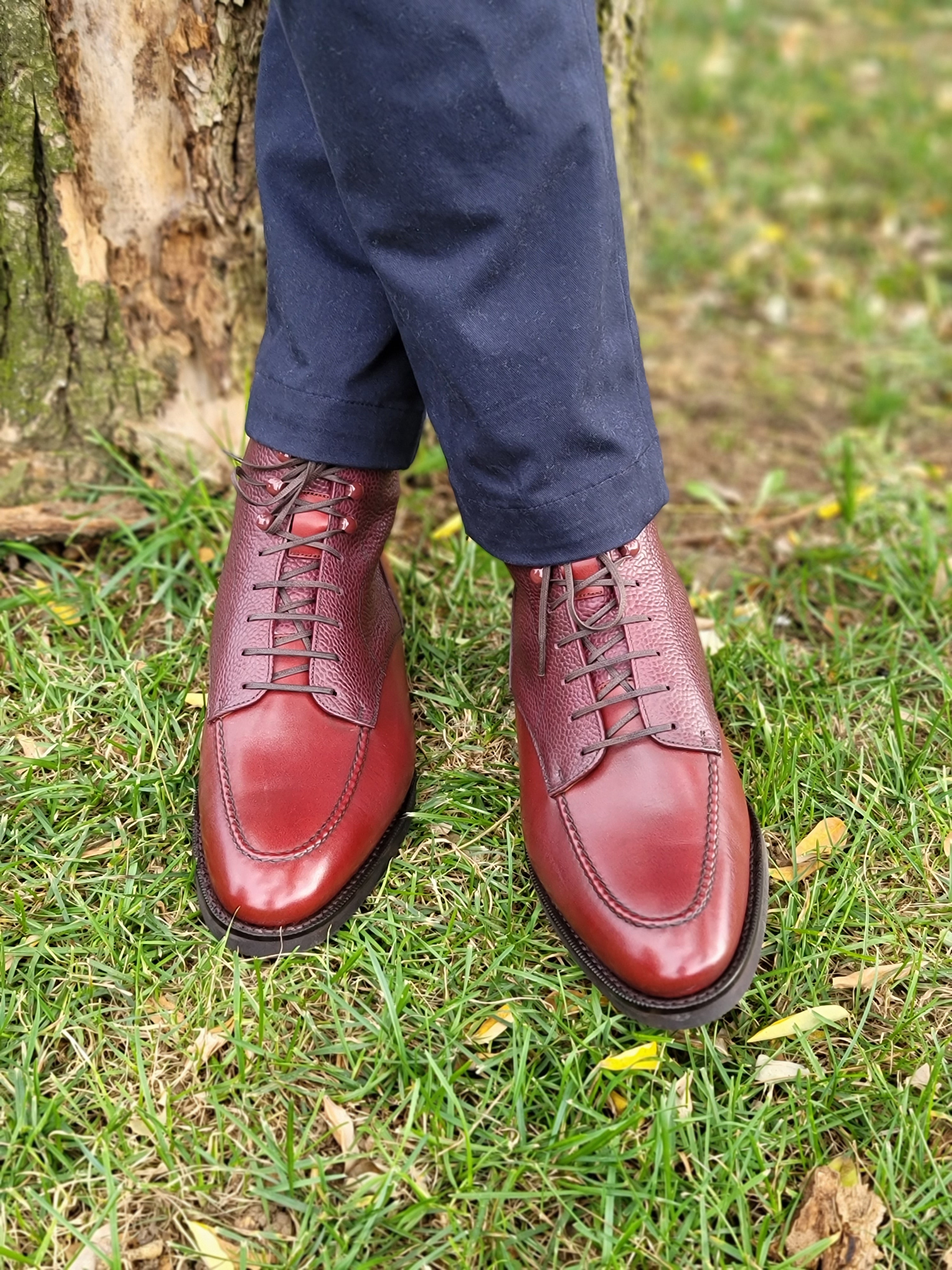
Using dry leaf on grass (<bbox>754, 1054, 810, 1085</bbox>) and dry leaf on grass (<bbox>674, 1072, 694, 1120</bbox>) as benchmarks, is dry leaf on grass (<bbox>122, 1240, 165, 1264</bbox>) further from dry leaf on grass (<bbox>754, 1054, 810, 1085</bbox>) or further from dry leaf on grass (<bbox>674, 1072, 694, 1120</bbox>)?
dry leaf on grass (<bbox>754, 1054, 810, 1085</bbox>)

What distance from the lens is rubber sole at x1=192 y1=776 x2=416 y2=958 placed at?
1358mm

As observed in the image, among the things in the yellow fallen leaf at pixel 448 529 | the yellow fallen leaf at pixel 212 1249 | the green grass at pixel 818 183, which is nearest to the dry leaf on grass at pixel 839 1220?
the yellow fallen leaf at pixel 212 1249

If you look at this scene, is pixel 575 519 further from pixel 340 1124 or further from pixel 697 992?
pixel 340 1124

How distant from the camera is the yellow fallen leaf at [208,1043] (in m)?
1.28

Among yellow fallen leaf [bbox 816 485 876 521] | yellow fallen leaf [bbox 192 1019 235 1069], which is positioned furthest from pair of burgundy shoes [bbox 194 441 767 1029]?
yellow fallen leaf [bbox 816 485 876 521]

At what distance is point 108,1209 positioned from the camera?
1.15 meters

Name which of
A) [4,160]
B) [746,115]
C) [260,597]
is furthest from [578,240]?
[746,115]

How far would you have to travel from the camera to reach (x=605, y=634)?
1459 millimetres

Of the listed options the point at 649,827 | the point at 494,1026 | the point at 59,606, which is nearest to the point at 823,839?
the point at 649,827

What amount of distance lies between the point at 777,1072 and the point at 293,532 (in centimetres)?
100

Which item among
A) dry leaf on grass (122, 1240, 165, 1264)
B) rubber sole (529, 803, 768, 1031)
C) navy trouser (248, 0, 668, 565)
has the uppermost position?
navy trouser (248, 0, 668, 565)

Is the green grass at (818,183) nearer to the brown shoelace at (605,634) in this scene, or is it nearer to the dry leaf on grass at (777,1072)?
the brown shoelace at (605,634)

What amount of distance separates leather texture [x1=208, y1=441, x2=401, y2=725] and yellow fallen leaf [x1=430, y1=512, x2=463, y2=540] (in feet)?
1.12

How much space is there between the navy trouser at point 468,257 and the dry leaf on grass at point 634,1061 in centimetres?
63
